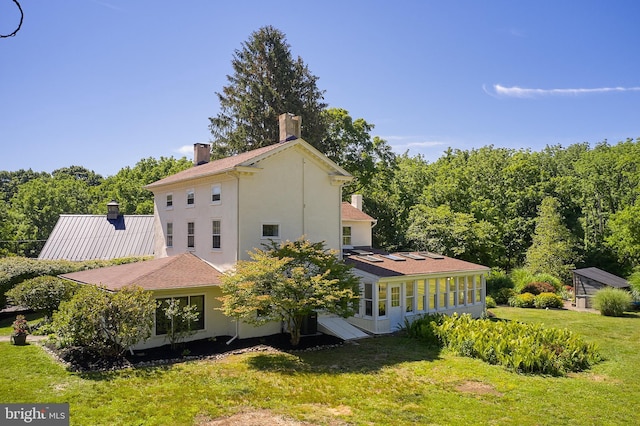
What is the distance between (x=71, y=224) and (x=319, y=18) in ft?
86.1

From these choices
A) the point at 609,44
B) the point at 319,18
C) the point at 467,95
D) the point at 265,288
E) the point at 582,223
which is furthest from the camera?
the point at 582,223

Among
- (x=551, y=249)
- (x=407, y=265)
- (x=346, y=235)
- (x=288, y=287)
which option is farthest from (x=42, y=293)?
(x=551, y=249)

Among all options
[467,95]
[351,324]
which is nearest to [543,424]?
[351,324]

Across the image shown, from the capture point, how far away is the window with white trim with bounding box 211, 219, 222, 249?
812 inches

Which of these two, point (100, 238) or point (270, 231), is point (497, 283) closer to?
point (270, 231)

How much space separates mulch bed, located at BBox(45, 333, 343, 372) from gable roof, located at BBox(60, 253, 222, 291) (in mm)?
2473

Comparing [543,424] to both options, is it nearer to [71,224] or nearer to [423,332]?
[423,332]

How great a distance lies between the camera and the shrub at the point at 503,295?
107 ft

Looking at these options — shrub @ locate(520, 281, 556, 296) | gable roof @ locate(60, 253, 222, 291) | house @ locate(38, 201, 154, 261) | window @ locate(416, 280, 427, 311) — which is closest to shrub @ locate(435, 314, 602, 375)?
window @ locate(416, 280, 427, 311)

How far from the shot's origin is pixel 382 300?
21266 mm

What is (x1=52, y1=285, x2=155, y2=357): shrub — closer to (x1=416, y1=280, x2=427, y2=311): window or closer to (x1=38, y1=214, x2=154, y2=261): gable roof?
(x1=416, y1=280, x2=427, y2=311): window

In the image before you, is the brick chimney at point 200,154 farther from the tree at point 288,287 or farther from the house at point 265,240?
the tree at point 288,287

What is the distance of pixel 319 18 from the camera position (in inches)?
715

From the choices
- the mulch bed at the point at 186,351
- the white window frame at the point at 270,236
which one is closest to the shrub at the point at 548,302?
the mulch bed at the point at 186,351
